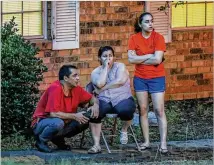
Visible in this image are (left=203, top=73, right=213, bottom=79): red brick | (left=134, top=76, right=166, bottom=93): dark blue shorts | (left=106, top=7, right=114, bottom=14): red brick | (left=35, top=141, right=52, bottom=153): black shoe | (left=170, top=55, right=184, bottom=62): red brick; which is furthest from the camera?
(left=203, top=73, right=213, bottom=79): red brick

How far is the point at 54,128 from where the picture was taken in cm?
1088

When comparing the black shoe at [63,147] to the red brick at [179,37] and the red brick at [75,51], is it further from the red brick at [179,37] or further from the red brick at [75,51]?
the red brick at [179,37]

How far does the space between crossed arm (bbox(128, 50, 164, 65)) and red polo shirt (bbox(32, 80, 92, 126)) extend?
26.1 inches

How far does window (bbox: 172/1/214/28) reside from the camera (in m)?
15.6

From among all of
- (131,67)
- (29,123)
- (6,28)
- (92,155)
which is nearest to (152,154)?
(92,155)

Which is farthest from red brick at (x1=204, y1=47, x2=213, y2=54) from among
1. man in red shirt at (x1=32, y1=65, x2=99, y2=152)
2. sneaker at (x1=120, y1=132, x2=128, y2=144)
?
man in red shirt at (x1=32, y1=65, x2=99, y2=152)

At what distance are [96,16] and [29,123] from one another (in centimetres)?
322

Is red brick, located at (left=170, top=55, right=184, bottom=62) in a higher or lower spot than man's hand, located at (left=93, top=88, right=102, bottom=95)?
higher

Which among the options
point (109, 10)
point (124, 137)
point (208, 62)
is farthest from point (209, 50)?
point (124, 137)

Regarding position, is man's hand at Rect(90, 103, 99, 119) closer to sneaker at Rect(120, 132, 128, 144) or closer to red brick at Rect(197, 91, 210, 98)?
sneaker at Rect(120, 132, 128, 144)

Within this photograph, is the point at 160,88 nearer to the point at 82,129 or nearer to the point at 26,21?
the point at 82,129

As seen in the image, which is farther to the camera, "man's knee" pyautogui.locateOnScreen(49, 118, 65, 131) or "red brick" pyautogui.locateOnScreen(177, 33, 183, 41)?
"red brick" pyautogui.locateOnScreen(177, 33, 183, 41)

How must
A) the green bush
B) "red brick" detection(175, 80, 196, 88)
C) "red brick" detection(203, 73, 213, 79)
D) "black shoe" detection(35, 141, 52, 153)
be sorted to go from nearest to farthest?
"black shoe" detection(35, 141, 52, 153)
the green bush
"red brick" detection(175, 80, 196, 88)
"red brick" detection(203, 73, 213, 79)

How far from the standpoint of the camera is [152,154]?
11.2 meters
